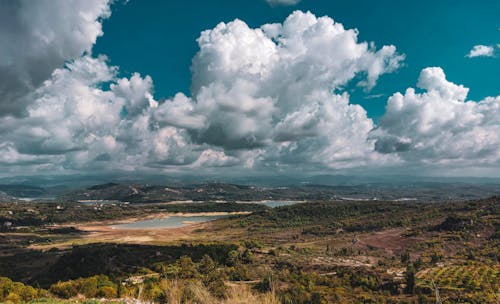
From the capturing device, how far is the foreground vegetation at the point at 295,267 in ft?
107

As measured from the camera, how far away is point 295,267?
282 ft

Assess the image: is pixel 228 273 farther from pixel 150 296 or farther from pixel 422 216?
pixel 422 216

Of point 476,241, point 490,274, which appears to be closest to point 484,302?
point 490,274

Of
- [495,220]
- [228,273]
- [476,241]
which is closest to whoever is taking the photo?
[228,273]

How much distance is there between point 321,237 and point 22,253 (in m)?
134

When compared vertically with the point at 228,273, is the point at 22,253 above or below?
below

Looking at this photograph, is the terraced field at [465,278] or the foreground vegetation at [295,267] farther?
the terraced field at [465,278]

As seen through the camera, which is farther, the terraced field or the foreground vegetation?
the terraced field

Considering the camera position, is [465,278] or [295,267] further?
[295,267]

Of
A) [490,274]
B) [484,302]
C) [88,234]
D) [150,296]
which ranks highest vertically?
[150,296]

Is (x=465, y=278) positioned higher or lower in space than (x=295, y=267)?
higher

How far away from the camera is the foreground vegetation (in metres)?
32.7

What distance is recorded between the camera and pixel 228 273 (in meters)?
72.3

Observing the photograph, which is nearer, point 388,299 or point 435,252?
point 388,299
